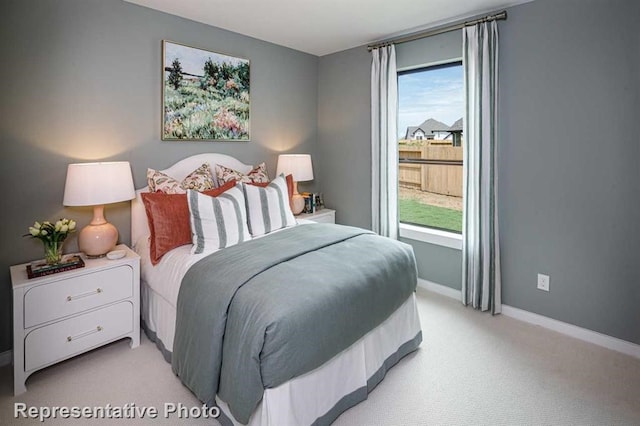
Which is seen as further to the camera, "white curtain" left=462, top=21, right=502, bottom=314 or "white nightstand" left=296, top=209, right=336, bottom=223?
"white nightstand" left=296, top=209, right=336, bottom=223

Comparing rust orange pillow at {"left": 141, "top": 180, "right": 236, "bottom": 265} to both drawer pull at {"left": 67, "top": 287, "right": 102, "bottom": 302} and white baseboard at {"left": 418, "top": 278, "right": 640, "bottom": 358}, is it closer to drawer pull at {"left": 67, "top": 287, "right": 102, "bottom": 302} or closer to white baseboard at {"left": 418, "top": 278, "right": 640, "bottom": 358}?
drawer pull at {"left": 67, "top": 287, "right": 102, "bottom": 302}

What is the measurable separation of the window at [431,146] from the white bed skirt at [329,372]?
1580mm

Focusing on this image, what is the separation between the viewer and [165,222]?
2379 mm

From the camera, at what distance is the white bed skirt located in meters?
1.52

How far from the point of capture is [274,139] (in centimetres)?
384

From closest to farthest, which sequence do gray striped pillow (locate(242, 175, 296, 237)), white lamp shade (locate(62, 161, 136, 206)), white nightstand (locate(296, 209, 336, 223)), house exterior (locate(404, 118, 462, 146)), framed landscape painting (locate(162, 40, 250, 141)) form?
white lamp shade (locate(62, 161, 136, 206)) < gray striped pillow (locate(242, 175, 296, 237)) < framed landscape painting (locate(162, 40, 250, 141)) < house exterior (locate(404, 118, 462, 146)) < white nightstand (locate(296, 209, 336, 223))

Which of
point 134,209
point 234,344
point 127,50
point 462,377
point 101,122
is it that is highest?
point 127,50

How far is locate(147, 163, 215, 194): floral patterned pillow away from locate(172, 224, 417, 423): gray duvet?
93 centimetres

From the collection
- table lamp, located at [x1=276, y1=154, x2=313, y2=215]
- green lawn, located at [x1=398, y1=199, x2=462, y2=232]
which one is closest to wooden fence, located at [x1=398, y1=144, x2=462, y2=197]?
green lawn, located at [x1=398, y1=199, x2=462, y2=232]

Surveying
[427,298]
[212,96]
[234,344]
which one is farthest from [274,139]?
[234,344]

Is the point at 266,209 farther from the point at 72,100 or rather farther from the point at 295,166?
the point at 72,100

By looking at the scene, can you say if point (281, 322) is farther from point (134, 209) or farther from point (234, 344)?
point (134, 209)

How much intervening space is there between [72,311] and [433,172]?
10.8 feet

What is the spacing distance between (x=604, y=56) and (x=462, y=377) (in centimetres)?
230
